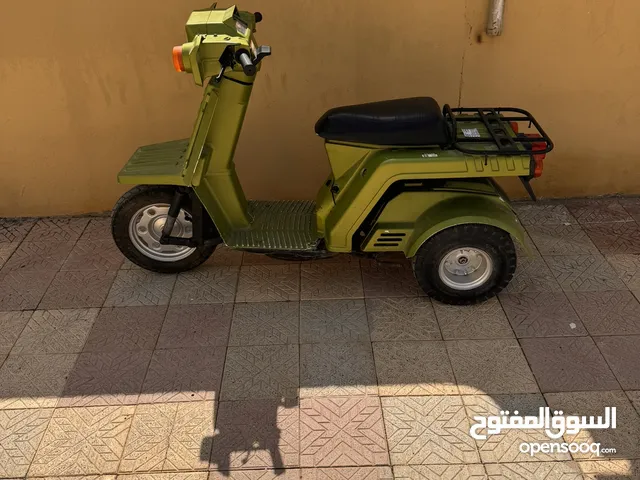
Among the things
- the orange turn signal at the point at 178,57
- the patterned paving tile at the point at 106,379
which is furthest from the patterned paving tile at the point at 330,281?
the orange turn signal at the point at 178,57

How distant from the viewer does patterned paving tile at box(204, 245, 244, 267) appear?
4590 millimetres

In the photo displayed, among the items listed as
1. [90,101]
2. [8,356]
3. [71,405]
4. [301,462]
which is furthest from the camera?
[90,101]

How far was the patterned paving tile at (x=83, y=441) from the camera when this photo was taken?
3.12m

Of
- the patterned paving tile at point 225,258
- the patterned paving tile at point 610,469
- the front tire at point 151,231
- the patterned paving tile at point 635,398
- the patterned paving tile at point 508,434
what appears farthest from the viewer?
the patterned paving tile at point 225,258

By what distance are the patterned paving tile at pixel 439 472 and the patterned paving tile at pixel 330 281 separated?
1416mm

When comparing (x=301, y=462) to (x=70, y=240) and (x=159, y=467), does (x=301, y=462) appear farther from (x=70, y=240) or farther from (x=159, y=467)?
(x=70, y=240)

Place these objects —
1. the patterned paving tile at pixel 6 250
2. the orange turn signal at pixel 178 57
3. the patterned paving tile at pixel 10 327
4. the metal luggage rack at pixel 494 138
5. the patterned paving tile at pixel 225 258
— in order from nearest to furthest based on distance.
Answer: the orange turn signal at pixel 178 57 < the metal luggage rack at pixel 494 138 < the patterned paving tile at pixel 10 327 < the patterned paving tile at pixel 225 258 < the patterned paving tile at pixel 6 250

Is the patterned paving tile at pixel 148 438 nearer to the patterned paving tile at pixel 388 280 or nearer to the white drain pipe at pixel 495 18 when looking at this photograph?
the patterned paving tile at pixel 388 280

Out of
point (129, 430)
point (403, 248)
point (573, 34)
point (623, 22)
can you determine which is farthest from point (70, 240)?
point (623, 22)

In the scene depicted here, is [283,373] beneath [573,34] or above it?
beneath

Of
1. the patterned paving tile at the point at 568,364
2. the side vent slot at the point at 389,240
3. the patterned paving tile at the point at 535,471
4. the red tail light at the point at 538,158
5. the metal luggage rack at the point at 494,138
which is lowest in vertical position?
the patterned paving tile at the point at 535,471

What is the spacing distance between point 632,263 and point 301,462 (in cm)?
298

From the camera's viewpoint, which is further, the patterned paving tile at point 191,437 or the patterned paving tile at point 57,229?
the patterned paving tile at point 57,229

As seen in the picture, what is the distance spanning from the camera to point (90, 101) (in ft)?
15.6
